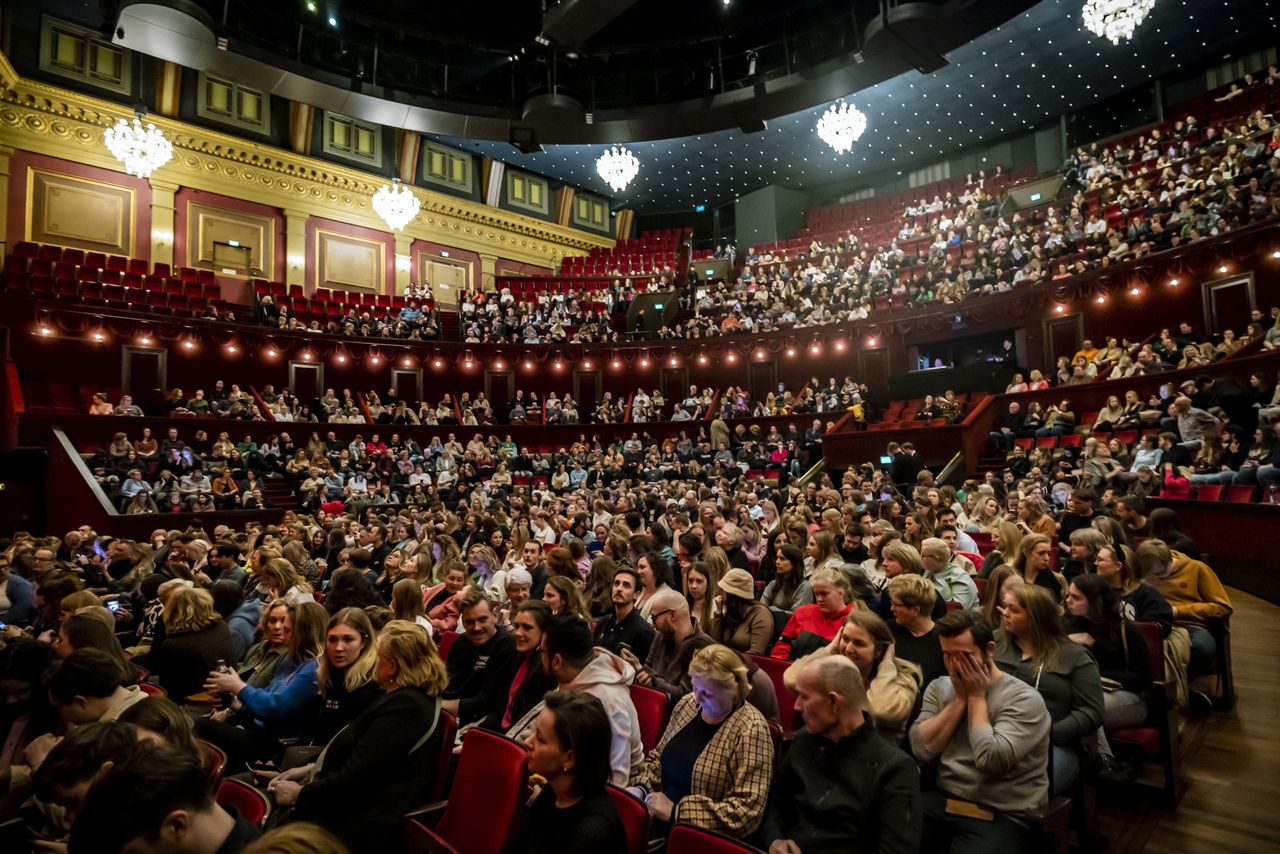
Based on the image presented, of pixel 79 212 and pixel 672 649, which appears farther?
pixel 79 212

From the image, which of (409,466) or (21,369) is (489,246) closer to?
(409,466)

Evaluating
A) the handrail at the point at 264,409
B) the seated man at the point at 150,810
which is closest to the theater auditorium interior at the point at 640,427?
the seated man at the point at 150,810

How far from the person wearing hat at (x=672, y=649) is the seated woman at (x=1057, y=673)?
46.9 inches

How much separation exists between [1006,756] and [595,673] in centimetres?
134

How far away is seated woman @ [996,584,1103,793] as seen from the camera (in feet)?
7.92

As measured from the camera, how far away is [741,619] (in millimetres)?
3607

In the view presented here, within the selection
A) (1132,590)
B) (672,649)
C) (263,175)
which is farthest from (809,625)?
(263,175)

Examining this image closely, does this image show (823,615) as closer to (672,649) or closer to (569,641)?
(672,649)

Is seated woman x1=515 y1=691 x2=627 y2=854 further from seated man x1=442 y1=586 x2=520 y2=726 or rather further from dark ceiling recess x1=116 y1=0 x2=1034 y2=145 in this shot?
dark ceiling recess x1=116 y1=0 x2=1034 y2=145

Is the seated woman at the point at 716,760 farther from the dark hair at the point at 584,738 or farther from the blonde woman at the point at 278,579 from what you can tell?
the blonde woman at the point at 278,579

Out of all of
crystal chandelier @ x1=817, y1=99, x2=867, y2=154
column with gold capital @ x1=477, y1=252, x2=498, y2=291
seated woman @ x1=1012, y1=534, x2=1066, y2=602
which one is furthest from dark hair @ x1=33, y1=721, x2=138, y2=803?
column with gold capital @ x1=477, y1=252, x2=498, y2=291

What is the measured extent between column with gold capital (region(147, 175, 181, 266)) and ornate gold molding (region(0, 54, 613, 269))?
22 cm

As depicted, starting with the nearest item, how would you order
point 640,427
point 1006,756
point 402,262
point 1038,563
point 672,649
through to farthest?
1. point 1006,756
2. point 672,649
3. point 1038,563
4. point 640,427
5. point 402,262

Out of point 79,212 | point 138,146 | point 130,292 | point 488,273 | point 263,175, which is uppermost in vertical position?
point 263,175
